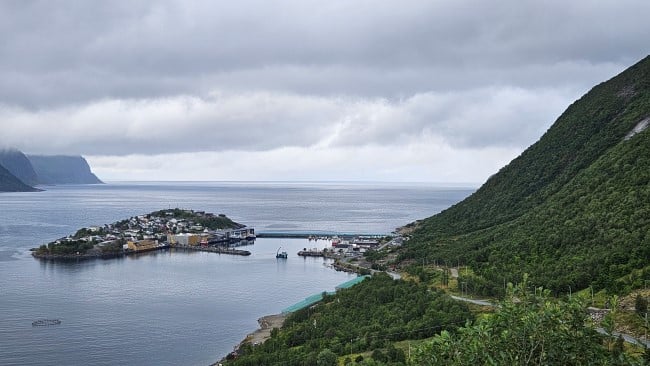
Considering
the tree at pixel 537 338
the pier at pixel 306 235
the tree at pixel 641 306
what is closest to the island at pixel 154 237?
the pier at pixel 306 235

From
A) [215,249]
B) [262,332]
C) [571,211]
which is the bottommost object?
[262,332]

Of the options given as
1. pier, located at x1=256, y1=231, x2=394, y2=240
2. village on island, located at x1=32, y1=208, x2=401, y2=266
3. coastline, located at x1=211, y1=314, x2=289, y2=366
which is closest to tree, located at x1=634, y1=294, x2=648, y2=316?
coastline, located at x1=211, y1=314, x2=289, y2=366

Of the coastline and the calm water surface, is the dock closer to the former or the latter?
the calm water surface

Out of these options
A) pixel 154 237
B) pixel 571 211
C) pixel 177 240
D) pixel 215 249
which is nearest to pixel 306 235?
pixel 215 249

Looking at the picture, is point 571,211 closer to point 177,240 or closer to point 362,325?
point 362,325

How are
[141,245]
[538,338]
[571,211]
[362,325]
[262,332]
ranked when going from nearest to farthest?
[538,338]
[362,325]
[262,332]
[571,211]
[141,245]

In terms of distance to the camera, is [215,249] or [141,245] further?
[215,249]

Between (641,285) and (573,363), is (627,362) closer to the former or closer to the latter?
(573,363)
